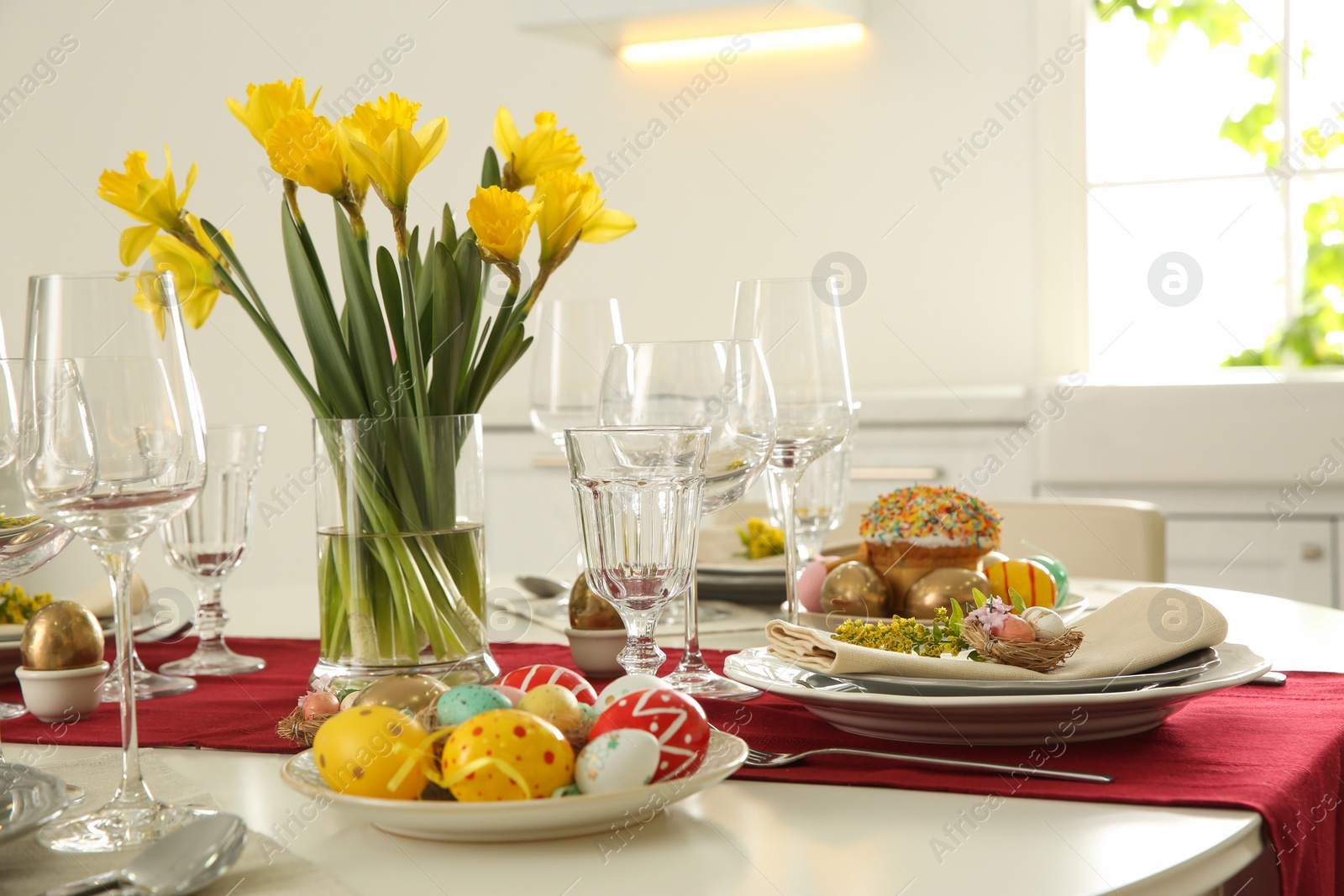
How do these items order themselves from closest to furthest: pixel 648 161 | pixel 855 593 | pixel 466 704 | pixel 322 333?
pixel 466 704 < pixel 322 333 < pixel 855 593 < pixel 648 161

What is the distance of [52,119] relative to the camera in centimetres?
372

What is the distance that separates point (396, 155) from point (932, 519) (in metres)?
0.50

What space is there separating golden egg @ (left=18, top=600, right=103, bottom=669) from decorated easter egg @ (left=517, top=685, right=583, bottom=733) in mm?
407

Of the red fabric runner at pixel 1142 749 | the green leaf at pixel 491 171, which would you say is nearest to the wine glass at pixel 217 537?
the red fabric runner at pixel 1142 749

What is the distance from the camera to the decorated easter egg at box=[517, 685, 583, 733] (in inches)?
22.7

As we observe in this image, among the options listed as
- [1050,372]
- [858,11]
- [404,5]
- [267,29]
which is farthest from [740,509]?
[267,29]

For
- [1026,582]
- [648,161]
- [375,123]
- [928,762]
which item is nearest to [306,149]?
[375,123]

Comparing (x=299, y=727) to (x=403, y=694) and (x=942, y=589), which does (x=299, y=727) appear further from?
(x=942, y=589)

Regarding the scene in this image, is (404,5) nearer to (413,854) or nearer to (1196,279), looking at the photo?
(1196,279)

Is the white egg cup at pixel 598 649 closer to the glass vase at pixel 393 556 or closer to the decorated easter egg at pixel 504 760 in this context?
the glass vase at pixel 393 556

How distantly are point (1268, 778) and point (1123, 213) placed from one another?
8.08 ft

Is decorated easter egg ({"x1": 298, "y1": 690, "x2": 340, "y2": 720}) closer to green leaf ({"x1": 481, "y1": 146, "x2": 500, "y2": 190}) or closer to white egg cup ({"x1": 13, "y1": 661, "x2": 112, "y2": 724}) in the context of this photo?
white egg cup ({"x1": 13, "y1": 661, "x2": 112, "y2": 724})

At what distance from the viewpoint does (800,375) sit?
914mm

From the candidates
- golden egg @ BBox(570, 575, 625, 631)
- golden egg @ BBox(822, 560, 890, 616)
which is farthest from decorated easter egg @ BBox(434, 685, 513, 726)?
golden egg @ BBox(822, 560, 890, 616)
